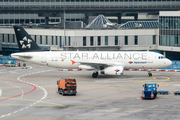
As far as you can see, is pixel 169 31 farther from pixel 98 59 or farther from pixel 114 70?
pixel 114 70

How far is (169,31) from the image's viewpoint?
303ft

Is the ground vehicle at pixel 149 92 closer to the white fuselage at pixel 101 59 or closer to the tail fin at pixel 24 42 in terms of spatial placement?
the white fuselage at pixel 101 59

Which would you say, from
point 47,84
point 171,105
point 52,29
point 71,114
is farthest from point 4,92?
point 52,29

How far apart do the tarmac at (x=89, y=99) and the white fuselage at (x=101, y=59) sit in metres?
2.65

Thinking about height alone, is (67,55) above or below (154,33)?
below

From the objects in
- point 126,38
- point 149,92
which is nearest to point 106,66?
point 149,92

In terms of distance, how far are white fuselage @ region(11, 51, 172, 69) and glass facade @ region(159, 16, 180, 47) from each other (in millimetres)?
28059

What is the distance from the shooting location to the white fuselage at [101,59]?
212ft

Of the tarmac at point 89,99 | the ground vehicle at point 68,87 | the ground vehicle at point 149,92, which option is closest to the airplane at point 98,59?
the tarmac at point 89,99

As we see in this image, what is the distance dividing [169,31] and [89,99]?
53922 mm

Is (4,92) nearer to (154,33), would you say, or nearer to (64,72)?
(64,72)

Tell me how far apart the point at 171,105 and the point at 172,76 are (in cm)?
2724

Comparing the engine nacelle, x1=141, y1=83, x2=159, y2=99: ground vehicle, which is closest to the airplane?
the engine nacelle

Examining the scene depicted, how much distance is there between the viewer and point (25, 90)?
51719mm
